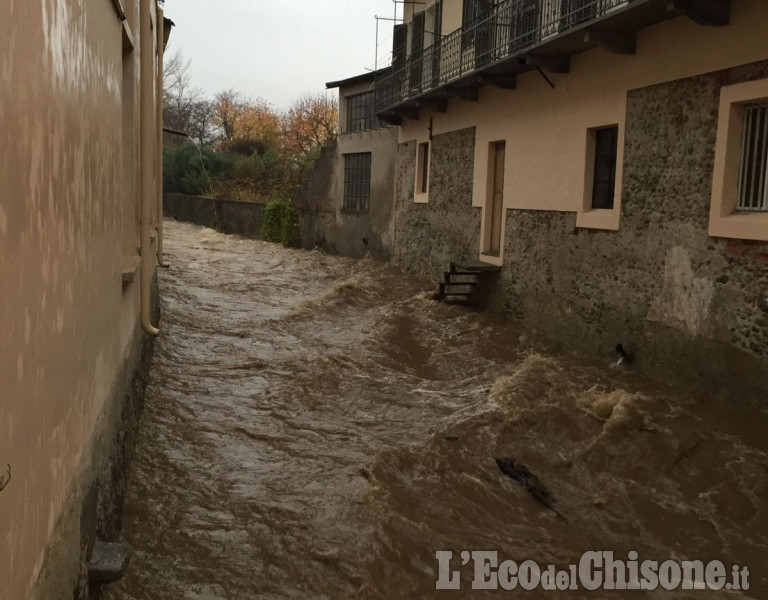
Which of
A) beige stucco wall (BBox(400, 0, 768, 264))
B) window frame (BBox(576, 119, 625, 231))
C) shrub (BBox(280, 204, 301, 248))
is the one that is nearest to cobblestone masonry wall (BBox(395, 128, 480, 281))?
beige stucco wall (BBox(400, 0, 768, 264))

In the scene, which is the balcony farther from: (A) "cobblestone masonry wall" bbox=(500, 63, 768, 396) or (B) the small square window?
(B) the small square window

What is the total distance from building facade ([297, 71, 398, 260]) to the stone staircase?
5280 mm

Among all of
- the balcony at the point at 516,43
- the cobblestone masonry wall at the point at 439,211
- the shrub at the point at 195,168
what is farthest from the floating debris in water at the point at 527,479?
the shrub at the point at 195,168

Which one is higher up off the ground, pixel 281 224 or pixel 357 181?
pixel 357 181

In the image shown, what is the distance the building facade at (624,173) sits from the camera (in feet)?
24.0

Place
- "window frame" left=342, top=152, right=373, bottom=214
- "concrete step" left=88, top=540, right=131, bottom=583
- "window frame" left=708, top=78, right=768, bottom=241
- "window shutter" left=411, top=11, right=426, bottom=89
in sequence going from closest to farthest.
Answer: "concrete step" left=88, top=540, right=131, bottom=583 < "window frame" left=708, top=78, right=768, bottom=241 < "window shutter" left=411, top=11, right=426, bottom=89 < "window frame" left=342, top=152, right=373, bottom=214

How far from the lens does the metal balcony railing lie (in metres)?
10.1

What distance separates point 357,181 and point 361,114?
2115mm

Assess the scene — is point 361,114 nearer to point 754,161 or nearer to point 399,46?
point 399,46

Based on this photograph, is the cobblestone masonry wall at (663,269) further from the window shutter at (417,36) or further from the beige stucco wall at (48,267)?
the window shutter at (417,36)

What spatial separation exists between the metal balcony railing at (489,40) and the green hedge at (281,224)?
630 cm

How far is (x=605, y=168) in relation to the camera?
9.96 metres

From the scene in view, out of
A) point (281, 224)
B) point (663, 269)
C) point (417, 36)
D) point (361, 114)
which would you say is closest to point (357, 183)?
point (361, 114)

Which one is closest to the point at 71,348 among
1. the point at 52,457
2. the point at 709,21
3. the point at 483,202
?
the point at 52,457
